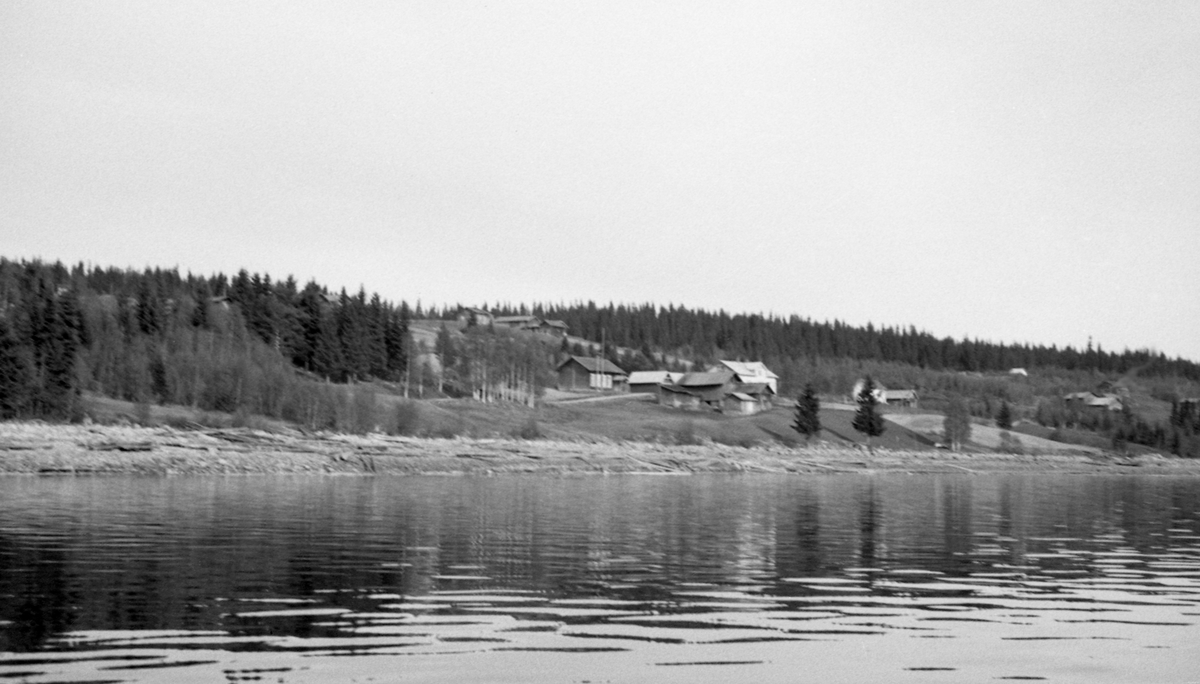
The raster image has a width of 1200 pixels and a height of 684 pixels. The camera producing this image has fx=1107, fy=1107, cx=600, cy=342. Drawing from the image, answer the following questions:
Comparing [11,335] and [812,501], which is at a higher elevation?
[11,335]

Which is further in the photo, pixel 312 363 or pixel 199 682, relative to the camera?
pixel 312 363

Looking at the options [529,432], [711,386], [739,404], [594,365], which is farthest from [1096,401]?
[529,432]

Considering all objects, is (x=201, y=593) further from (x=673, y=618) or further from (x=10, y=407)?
(x=10, y=407)

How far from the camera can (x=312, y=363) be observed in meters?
115

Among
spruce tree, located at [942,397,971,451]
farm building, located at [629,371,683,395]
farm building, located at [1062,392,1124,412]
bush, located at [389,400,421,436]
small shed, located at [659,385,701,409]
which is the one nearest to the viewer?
bush, located at [389,400,421,436]

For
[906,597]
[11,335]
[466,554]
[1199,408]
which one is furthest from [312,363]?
[1199,408]

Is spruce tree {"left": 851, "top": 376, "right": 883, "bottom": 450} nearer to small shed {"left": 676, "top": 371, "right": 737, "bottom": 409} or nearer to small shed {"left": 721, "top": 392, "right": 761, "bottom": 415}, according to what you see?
small shed {"left": 721, "top": 392, "right": 761, "bottom": 415}

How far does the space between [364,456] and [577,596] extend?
52.6 metres

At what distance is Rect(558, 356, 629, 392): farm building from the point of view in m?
146

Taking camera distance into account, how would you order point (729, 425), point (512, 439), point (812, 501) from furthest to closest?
1. point (729, 425)
2. point (512, 439)
3. point (812, 501)

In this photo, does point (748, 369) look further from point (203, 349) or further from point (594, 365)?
point (203, 349)

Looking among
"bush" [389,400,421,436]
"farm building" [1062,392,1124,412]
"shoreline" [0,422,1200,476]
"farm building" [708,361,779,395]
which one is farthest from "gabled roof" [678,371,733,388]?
"farm building" [1062,392,1124,412]

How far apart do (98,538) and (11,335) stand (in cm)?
6117

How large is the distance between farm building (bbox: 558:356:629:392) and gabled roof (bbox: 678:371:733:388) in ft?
34.7
